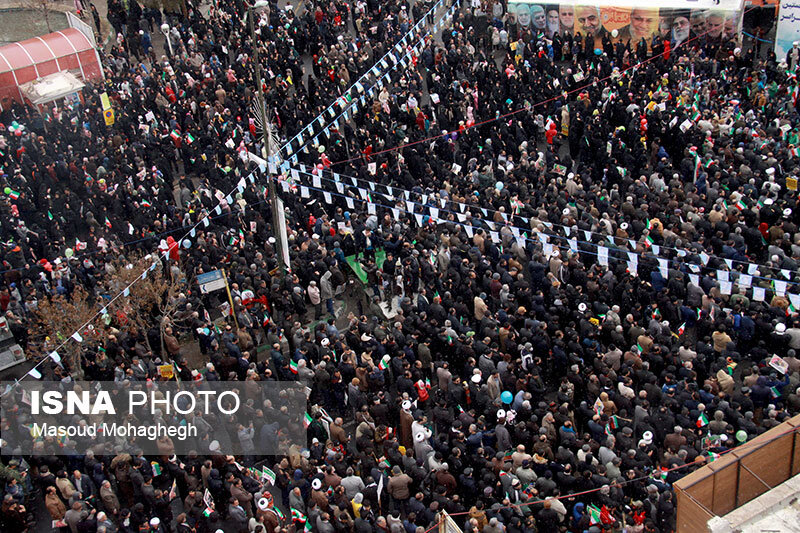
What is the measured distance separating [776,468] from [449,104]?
17858 millimetres

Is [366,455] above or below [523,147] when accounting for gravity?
below

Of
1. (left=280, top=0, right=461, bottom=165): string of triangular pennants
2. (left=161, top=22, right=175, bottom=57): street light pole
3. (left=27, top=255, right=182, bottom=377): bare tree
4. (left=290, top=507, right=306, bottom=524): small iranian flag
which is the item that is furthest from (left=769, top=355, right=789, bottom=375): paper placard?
(left=161, top=22, right=175, bottom=57): street light pole

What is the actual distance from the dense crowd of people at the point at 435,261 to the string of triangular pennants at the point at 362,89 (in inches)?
9.4

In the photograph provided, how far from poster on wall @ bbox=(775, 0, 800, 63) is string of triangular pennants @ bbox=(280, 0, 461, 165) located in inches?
409

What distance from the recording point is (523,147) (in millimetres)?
25172

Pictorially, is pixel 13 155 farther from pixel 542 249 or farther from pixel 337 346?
pixel 542 249

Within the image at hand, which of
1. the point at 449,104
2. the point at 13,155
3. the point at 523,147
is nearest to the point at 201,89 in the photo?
the point at 13,155

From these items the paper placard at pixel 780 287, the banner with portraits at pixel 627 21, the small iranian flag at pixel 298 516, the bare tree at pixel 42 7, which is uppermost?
the bare tree at pixel 42 7

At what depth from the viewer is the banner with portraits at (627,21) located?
2967 centimetres

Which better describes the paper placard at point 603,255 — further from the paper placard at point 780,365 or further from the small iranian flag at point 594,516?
the small iranian flag at point 594,516

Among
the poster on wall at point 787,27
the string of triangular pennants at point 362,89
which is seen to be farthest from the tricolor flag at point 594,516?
the poster on wall at point 787,27

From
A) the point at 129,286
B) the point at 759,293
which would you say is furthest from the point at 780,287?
the point at 129,286

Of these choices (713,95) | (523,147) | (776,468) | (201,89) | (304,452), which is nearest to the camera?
(776,468)

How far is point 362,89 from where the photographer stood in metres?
29.2
